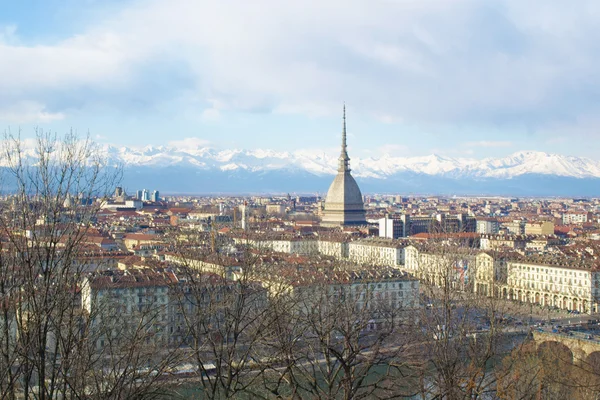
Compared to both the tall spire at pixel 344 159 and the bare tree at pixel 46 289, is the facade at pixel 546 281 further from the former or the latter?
the tall spire at pixel 344 159

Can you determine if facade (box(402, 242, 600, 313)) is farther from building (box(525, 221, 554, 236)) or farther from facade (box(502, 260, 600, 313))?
building (box(525, 221, 554, 236))

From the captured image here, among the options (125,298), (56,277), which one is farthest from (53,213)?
(125,298)

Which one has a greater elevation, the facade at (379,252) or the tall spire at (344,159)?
the tall spire at (344,159)

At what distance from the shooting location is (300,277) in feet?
78.6

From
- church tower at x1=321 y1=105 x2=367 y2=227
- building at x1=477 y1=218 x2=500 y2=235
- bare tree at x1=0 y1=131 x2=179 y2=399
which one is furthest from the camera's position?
building at x1=477 y1=218 x2=500 y2=235

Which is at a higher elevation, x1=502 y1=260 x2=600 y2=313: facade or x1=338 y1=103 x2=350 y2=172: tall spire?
x1=338 y1=103 x2=350 y2=172: tall spire

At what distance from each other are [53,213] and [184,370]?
1354cm

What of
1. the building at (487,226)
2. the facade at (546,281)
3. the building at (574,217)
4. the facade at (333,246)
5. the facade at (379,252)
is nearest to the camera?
the facade at (546,281)

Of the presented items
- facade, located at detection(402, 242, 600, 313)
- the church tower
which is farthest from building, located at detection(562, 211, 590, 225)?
facade, located at detection(402, 242, 600, 313)

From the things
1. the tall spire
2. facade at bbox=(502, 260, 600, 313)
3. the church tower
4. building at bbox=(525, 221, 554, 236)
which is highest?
the tall spire

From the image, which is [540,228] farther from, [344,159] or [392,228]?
[344,159]

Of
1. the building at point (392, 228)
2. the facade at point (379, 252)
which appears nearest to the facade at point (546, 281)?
the facade at point (379, 252)

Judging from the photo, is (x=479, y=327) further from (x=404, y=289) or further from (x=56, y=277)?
(x=56, y=277)

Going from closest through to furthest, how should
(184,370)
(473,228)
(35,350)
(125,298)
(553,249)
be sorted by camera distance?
(35,350), (184,370), (125,298), (553,249), (473,228)
